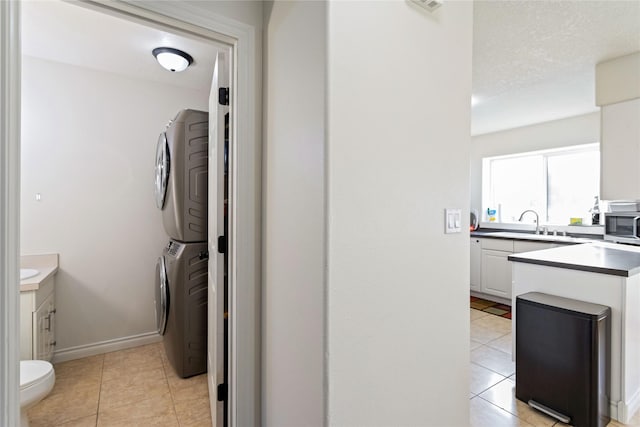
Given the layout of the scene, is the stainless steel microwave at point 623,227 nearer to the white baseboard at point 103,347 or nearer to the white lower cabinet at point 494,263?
the white lower cabinet at point 494,263

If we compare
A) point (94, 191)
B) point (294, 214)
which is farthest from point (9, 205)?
point (94, 191)

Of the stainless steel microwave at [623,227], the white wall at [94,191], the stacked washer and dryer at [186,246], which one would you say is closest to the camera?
the stacked washer and dryer at [186,246]

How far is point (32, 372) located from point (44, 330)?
723 mm

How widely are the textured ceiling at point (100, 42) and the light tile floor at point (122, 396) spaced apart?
2.28 meters

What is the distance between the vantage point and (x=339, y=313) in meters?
1.06

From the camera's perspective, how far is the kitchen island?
185cm

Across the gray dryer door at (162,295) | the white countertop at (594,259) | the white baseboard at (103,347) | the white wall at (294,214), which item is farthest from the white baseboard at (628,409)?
the white baseboard at (103,347)

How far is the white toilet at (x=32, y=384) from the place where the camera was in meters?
1.60

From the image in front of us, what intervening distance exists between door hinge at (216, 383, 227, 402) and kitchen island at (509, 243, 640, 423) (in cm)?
216

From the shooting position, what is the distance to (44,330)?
229 centimetres

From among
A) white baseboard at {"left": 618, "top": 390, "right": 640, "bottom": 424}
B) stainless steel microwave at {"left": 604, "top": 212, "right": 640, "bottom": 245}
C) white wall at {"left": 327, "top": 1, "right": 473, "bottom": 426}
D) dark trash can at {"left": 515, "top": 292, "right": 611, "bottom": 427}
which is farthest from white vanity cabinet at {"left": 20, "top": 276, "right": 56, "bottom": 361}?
stainless steel microwave at {"left": 604, "top": 212, "right": 640, "bottom": 245}

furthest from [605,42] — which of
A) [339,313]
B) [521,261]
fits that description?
[339,313]

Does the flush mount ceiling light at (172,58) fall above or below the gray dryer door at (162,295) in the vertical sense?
above

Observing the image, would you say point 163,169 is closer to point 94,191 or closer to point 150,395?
point 94,191
